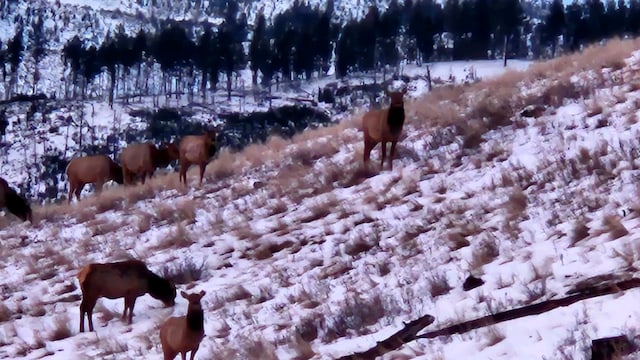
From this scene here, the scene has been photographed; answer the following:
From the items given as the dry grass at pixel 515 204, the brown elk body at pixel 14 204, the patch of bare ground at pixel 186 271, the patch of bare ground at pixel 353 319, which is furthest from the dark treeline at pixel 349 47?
the patch of bare ground at pixel 353 319

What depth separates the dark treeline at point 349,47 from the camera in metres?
66.1

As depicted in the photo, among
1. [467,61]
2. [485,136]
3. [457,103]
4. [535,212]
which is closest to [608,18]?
[467,61]

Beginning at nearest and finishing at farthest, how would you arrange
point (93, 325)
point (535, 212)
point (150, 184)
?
point (535, 212) → point (93, 325) → point (150, 184)

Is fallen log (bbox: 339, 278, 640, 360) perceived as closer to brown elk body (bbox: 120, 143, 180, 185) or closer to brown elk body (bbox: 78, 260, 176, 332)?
brown elk body (bbox: 78, 260, 176, 332)

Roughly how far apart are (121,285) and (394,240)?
9.60 ft

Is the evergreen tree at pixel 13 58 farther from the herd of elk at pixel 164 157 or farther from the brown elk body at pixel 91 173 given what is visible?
the herd of elk at pixel 164 157

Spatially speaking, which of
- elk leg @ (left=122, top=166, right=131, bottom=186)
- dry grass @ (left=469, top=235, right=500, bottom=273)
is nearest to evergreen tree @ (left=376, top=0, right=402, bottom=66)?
elk leg @ (left=122, top=166, right=131, bottom=186)

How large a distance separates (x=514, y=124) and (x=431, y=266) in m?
5.52

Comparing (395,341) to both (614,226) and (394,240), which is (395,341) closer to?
(614,226)

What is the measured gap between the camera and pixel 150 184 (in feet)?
57.1

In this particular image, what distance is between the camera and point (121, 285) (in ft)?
30.4

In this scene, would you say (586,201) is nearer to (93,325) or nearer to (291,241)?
(291,241)

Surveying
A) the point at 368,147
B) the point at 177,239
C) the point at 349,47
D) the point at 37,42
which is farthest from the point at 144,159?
the point at 37,42

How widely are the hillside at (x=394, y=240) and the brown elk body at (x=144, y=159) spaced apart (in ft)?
11.1
